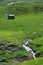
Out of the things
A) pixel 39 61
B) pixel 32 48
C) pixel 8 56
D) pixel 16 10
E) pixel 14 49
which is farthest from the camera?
pixel 16 10

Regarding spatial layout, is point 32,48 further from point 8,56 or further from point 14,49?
point 8,56

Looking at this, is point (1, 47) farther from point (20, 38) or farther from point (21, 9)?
point (21, 9)

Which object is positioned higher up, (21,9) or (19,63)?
(19,63)

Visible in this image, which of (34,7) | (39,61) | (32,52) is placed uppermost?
(39,61)

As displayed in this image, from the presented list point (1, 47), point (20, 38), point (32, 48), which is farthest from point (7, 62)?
point (20, 38)

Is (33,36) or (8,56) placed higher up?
(8,56)

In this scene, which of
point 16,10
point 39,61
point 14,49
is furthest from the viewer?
point 16,10

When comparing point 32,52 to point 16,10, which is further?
point 16,10

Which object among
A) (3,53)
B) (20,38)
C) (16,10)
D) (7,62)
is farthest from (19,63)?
(16,10)

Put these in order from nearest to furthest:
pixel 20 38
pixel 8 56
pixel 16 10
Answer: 1. pixel 8 56
2. pixel 20 38
3. pixel 16 10
